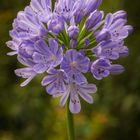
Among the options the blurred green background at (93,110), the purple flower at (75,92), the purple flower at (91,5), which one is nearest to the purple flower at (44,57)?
the purple flower at (75,92)

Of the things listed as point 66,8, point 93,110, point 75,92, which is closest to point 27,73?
point 75,92

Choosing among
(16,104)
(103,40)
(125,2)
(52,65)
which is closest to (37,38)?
(52,65)

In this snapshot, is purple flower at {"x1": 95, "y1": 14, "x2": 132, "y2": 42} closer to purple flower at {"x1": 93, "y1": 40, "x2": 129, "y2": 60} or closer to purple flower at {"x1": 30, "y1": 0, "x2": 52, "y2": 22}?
purple flower at {"x1": 93, "y1": 40, "x2": 129, "y2": 60}

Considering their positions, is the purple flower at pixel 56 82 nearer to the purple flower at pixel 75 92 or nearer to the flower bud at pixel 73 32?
the purple flower at pixel 75 92

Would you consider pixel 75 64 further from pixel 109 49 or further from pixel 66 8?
pixel 66 8

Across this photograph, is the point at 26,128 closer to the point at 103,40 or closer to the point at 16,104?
the point at 16,104

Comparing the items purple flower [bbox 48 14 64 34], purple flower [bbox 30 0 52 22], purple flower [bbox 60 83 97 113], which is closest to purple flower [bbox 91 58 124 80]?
purple flower [bbox 60 83 97 113]

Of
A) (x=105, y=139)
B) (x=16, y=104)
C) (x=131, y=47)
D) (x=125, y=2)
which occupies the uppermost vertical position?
(x=125, y=2)
